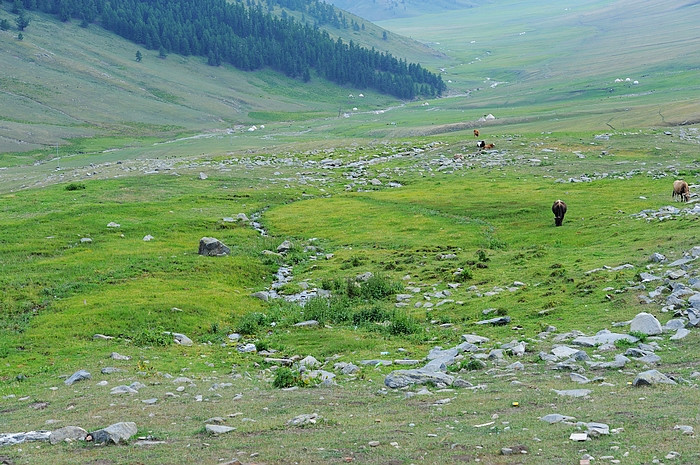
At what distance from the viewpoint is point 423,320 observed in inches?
1122

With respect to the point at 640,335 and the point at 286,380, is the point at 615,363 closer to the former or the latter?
the point at 640,335

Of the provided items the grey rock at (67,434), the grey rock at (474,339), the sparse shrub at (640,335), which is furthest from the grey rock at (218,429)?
the sparse shrub at (640,335)

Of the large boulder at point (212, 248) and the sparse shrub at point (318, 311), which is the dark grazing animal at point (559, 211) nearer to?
the large boulder at point (212, 248)

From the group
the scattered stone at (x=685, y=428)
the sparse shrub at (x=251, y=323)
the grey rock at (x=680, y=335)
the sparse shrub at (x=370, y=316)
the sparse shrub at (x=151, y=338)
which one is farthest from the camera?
the sparse shrub at (x=370, y=316)

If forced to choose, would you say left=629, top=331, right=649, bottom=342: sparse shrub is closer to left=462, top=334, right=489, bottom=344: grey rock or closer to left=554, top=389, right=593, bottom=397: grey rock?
left=462, top=334, right=489, bottom=344: grey rock

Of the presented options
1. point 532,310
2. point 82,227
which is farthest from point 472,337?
point 82,227

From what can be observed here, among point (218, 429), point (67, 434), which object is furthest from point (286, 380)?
point (67, 434)

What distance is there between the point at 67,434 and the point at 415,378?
836cm

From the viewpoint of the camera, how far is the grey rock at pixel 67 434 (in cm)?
1440

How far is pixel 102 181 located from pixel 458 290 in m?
54.4

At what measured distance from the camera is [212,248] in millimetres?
43938

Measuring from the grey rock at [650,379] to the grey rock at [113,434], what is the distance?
10.8 m

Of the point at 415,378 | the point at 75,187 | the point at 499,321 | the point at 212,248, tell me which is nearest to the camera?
the point at 415,378

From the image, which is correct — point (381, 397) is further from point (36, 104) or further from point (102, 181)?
point (36, 104)
